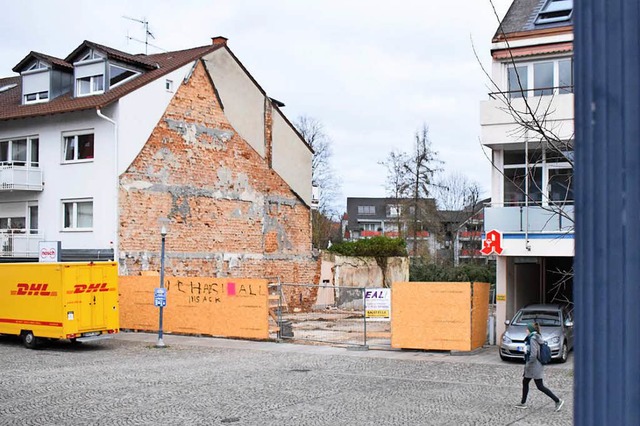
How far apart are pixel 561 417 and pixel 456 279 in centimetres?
3177

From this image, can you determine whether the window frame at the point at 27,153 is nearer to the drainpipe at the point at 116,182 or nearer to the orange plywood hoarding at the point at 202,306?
the drainpipe at the point at 116,182

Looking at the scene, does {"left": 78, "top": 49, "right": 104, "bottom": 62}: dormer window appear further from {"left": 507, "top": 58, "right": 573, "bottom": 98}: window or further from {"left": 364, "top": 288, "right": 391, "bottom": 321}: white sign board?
{"left": 507, "top": 58, "right": 573, "bottom": 98}: window

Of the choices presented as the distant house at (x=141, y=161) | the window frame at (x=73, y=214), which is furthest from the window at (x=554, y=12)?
the window frame at (x=73, y=214)

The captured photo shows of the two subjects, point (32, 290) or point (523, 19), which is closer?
point (32, 290)

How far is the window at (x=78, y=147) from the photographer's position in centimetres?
3362

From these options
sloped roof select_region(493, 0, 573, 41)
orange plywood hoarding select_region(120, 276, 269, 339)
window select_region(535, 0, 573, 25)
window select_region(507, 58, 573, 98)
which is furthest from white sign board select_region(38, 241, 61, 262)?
window select_region(535, 0, 573, 25)

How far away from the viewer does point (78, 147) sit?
112 ft

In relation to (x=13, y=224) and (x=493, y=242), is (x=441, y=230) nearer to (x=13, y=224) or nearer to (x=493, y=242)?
(x=13, y=224)

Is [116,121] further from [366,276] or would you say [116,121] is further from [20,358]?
[366,276]

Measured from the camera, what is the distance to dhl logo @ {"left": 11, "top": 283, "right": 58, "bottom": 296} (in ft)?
78.4

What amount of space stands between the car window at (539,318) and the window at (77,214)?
60.3 ft

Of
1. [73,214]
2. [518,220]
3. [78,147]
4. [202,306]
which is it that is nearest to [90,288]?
[202,306]

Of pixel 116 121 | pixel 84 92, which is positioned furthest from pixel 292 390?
pixel 84 92

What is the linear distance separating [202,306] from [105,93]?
1142 cm
